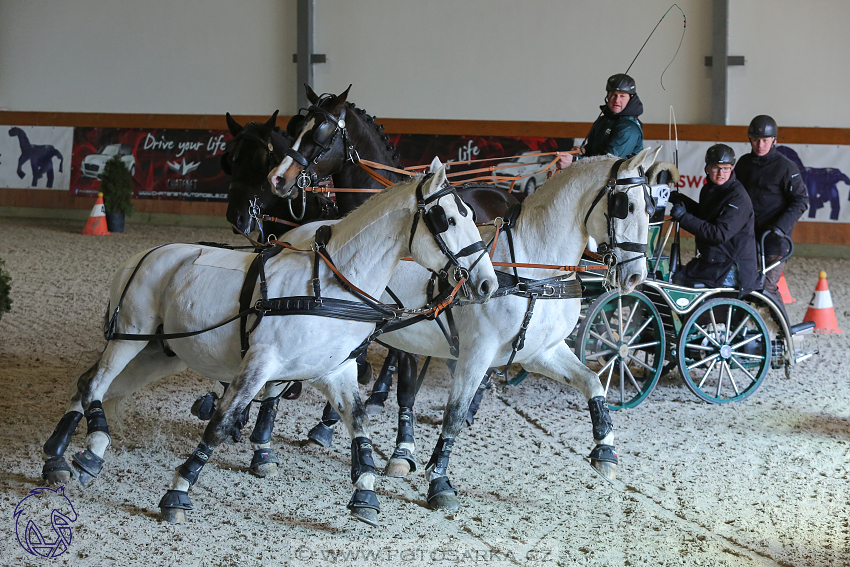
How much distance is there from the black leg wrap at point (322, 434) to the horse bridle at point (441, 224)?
6.24 ft

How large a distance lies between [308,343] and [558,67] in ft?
35.7

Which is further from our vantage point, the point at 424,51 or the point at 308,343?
the point at 424,51

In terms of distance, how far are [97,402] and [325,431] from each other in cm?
142

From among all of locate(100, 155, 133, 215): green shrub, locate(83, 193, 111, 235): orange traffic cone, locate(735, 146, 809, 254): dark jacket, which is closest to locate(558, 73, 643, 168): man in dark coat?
locate(735, 146, 809, 254): dark jacket

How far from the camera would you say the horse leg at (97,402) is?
12.9ft

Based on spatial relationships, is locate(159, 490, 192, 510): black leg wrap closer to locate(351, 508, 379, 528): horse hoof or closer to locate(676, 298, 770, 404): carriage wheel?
locate(351, 508, 379, 528): horse hoof

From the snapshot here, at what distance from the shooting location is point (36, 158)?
585 inches

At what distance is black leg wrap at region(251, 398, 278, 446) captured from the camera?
4441mm

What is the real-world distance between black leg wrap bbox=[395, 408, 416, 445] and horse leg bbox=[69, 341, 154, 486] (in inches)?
57.9

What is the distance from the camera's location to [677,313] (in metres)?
5.86

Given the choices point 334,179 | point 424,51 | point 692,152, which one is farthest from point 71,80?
point 334,179

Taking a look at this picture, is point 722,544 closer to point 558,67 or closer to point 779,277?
point 779,277

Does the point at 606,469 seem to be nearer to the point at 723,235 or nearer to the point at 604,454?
the point at 604,454

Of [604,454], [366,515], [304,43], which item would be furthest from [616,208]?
[304,43]
